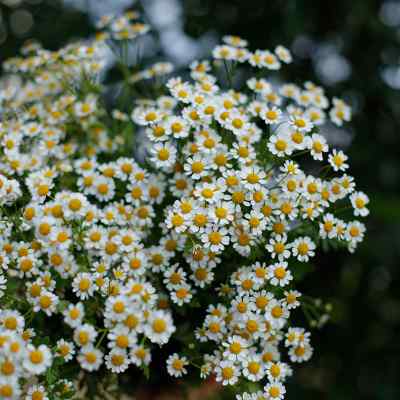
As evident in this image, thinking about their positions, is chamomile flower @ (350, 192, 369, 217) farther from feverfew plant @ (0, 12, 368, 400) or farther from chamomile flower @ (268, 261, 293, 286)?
chamomile flower @ (268, 261, 293, 286)

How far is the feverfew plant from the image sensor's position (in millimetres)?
689

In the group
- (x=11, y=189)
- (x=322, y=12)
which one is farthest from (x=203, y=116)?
(x=322, y=12)

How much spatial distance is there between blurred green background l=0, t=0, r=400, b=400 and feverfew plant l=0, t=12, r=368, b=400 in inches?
17.6

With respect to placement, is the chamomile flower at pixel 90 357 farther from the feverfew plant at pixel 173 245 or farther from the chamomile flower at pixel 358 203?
the chamomile flower at pixel 358 203

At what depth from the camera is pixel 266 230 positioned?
2.56 feet

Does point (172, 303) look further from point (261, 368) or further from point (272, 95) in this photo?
point (272, 95)

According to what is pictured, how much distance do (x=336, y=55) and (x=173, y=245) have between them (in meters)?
0.81

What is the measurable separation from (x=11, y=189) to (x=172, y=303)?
276mm

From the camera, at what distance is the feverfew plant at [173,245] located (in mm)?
689

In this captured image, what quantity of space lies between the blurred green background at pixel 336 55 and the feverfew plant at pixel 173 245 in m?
0.45

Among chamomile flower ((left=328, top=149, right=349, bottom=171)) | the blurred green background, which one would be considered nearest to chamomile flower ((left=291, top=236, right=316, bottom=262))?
chamomile flower ((left=328, top=149, right=349, bottom=171))

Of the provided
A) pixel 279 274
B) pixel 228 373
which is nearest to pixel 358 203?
pixel 279 274

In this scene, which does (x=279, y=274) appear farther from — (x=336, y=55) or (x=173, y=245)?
(x=336, y=55)

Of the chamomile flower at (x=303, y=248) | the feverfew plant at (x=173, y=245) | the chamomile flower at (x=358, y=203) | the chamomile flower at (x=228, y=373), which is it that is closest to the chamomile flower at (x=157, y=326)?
the feverfew plant at (x=173, y=245)
